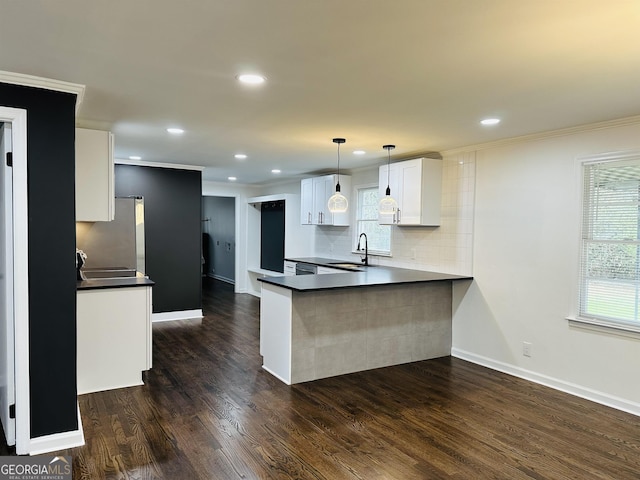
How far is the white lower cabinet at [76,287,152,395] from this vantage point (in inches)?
145

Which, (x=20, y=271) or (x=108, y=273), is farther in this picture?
(x=108, y=273)

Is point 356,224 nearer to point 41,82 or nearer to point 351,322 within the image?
point 351,322

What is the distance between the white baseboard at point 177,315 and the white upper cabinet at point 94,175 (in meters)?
3.20

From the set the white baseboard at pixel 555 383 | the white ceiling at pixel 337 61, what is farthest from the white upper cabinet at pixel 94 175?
the white baseboard at pixel 555 383

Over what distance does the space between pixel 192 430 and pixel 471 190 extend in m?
3.59

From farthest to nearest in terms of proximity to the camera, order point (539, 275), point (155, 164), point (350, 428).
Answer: point (155, 164), point (539, 275), point (350, 428)

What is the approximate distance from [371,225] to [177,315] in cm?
320

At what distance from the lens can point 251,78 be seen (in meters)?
2.65

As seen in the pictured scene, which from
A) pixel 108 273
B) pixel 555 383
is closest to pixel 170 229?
pixel 108 273

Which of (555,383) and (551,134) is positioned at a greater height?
(551,134)

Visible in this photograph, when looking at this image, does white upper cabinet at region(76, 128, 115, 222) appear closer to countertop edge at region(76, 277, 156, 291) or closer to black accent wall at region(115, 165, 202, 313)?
countertop edge at region(76, 277, 156, 291)

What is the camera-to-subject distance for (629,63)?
2.37 meters

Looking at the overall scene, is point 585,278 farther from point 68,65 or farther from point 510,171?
point 68,65

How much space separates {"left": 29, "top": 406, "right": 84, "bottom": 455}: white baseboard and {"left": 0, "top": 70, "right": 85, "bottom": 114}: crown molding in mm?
2175
